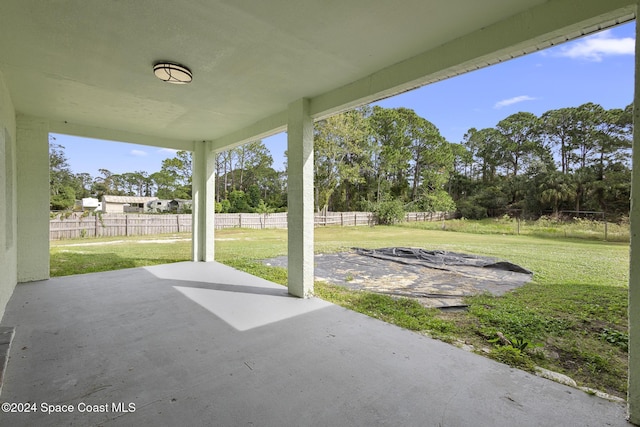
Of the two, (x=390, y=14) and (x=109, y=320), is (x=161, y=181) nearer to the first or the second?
(x=109, y=320)

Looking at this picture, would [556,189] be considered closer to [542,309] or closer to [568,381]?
[542,309]

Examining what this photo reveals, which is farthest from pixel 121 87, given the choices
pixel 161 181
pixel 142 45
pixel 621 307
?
pixel 161 181

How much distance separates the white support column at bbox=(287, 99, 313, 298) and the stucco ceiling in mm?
323

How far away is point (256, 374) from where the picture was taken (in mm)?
1945

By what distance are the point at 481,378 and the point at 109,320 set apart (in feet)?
11.5

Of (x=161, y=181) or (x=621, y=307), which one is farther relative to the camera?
(x=161, y=181)

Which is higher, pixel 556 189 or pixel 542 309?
pixel 556 189

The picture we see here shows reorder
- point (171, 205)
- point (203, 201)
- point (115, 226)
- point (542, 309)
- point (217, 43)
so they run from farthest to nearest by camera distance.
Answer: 1. point (171, 205)
2. point (115, 226)
3. point (203, 201)
4. point (542, 309)
5. point (217, 43)

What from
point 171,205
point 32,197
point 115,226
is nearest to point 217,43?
point 32,197

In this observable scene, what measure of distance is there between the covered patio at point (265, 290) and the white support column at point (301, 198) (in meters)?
0.02

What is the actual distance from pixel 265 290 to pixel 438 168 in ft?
44.8

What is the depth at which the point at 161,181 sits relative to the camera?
Result: 71.8 feet

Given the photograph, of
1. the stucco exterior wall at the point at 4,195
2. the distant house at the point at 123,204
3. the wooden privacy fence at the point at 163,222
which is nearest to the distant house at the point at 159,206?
the distant house at the point at 123,204

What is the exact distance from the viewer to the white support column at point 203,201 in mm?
6172
